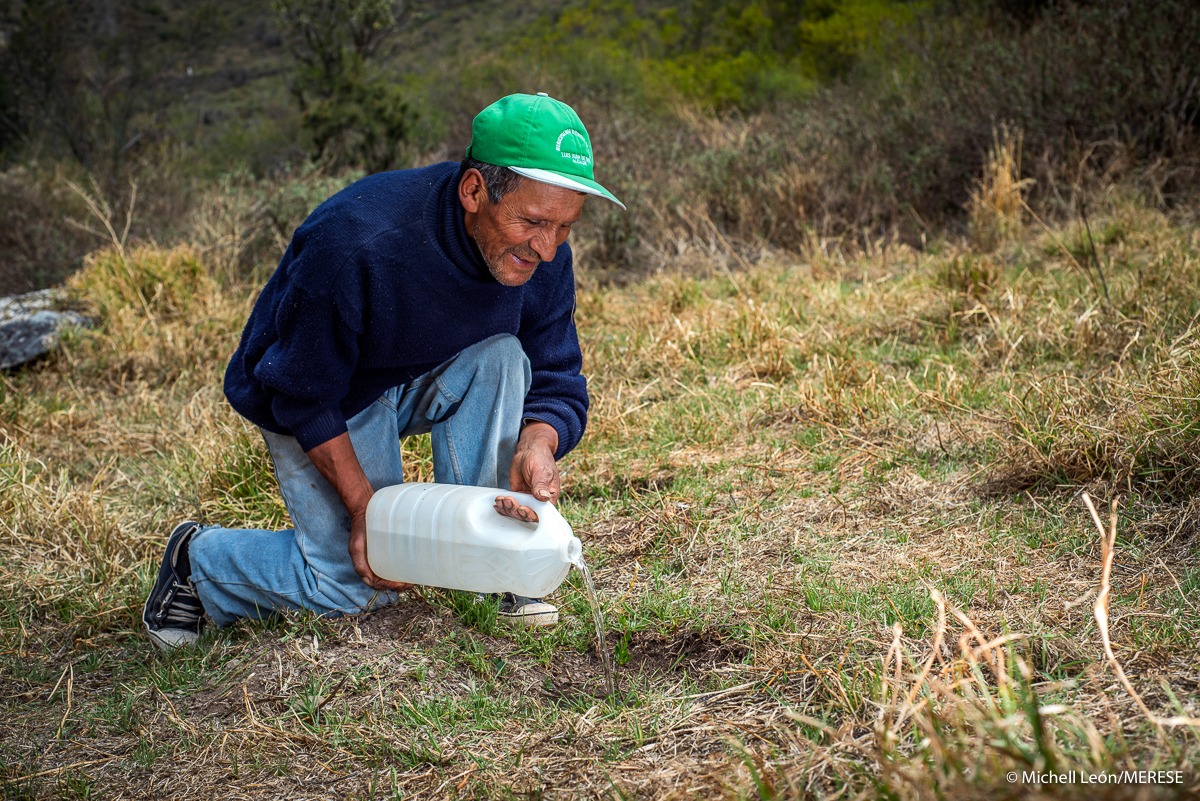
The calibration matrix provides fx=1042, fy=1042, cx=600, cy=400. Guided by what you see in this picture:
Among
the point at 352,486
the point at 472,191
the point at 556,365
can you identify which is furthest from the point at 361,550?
the point at 472,191

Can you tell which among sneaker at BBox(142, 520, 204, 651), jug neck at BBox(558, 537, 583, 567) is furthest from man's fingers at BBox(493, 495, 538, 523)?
sneaker at BBox(142, 520, 204, 651)

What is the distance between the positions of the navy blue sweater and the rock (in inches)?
155

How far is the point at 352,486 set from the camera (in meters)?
2.81

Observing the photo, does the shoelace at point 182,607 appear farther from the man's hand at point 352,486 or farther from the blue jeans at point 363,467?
the man's hand at point 352,486

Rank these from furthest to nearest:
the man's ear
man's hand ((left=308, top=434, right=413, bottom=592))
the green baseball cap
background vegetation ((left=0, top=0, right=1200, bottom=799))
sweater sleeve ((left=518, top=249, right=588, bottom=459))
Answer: sweater sleeve ((left=518, top=249, right=588, bottom=459)), man's hand ((left=308, top=434, right=413, bottom=592)), the man's ear, the green baseball cap, background vegetation ((left=0, top=0, right=1200, bottom=799))

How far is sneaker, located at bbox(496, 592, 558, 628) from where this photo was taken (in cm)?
298

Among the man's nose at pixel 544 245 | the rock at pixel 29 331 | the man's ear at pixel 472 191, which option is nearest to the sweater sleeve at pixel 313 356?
the man's ear at pixel 472 191

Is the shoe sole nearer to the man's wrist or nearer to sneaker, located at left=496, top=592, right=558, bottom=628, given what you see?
sneaker, located at left=496, top=592, right=558, bottom=628

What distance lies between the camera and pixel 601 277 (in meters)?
7.91

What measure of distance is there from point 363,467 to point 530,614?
2.11ft

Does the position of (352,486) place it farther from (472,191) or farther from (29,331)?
(29,331)

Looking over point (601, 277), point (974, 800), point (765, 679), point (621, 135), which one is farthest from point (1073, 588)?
point (621, 135)

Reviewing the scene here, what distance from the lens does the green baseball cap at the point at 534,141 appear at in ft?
8.31

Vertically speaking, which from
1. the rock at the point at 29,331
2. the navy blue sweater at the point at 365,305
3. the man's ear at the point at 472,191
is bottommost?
the rock at the point at 29,331
